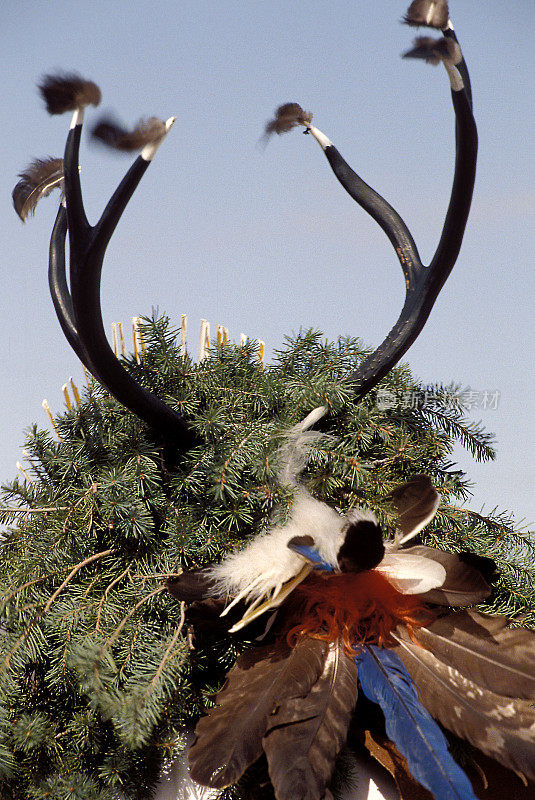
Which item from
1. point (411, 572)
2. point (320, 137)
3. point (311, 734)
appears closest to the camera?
point (311, 734)

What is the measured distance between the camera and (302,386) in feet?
2.68

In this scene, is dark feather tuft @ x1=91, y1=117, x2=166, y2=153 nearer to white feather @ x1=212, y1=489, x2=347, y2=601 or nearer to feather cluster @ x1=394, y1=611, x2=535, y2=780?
white feather @ x1=212, y1=489, x2=347, y2=601

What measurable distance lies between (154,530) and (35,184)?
18.5 inches

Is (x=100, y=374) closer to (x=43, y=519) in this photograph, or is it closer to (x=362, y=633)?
(x=43, y=519)

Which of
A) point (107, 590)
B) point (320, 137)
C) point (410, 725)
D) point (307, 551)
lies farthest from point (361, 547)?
point (320, 137)

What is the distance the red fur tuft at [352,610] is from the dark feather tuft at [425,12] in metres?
0.50

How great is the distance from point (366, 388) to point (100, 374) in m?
0.29

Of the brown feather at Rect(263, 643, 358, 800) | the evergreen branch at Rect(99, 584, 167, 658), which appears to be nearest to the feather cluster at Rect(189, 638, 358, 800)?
the brown feather at Rect(263, 643, 358, 800)

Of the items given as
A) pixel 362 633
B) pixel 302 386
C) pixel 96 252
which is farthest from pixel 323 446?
pixel 96 252

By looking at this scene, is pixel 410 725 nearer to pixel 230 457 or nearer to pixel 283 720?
pixel 283 720

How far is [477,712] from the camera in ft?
2.13

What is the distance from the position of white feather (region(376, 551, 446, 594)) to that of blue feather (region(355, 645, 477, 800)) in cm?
6

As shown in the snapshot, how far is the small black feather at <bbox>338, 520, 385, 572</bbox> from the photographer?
2.13ft

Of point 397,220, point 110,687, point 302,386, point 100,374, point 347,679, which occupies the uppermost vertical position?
point 397,220
